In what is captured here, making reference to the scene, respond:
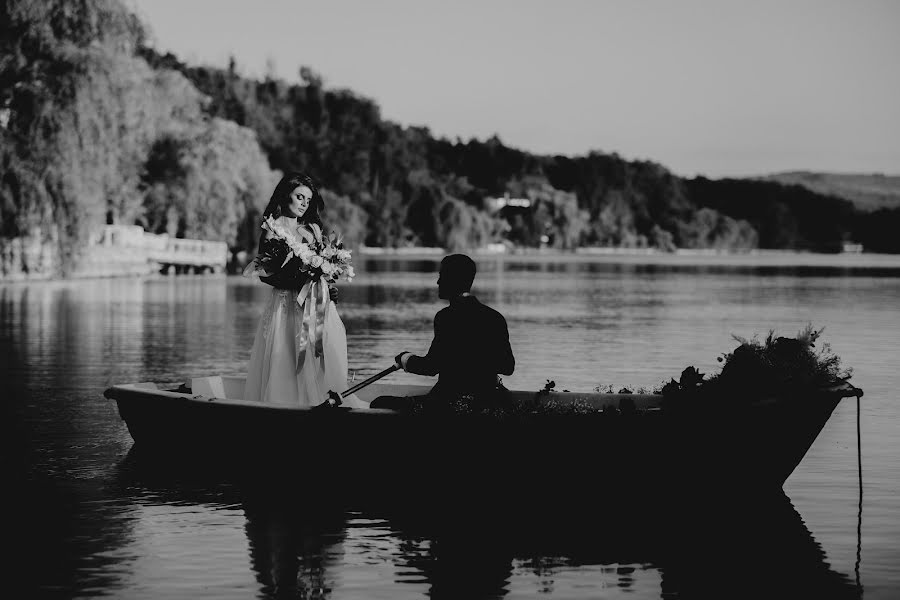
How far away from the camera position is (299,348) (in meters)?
11.4

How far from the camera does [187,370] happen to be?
19641mm

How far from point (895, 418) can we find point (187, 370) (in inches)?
353

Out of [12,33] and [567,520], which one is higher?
[12,33]

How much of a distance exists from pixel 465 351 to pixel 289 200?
7.35 feet

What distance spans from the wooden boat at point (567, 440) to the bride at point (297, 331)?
2.70 ft

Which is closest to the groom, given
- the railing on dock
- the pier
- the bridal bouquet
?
the bridal bouquet

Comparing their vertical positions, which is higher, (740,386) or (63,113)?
(63,113)

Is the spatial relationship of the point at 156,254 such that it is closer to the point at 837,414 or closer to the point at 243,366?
the point at 243,366

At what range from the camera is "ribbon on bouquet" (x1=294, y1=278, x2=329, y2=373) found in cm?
1135

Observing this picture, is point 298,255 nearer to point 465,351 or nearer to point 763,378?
point 465,351

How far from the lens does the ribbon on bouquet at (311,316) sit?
1135cm

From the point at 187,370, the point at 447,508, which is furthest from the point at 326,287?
the point at 187,370

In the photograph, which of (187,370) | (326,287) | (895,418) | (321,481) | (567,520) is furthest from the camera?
(187,370)

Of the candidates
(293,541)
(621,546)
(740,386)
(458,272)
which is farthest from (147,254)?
(621,546)
